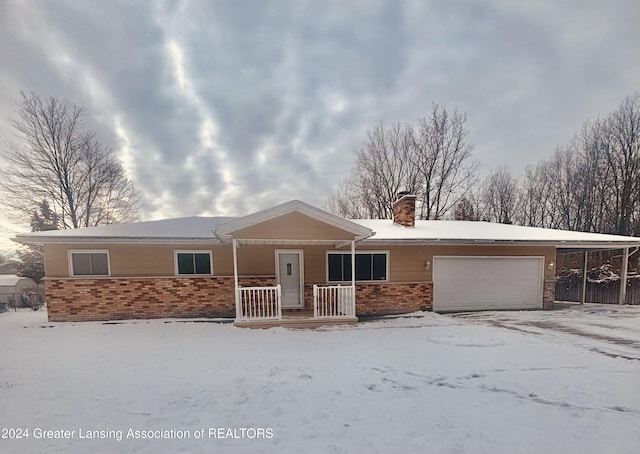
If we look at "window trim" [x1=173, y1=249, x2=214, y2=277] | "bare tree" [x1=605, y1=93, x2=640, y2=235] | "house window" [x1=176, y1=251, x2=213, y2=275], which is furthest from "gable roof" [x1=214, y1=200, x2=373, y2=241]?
"bare tree" [x1=605, y1=93, x2=640, y2=235]

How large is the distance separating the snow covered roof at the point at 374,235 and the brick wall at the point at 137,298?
53.9 inches

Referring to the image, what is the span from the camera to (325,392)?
12.3 feet

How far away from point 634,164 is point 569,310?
15.1 meters

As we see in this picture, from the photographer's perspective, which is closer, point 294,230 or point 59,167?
point 294,230

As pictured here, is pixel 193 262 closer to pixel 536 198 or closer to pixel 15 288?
pixel 15 288

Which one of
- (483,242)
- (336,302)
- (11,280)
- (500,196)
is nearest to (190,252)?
(336,302)

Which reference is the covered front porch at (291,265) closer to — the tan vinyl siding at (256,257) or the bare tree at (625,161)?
the tan vinyl siding at (256,257)

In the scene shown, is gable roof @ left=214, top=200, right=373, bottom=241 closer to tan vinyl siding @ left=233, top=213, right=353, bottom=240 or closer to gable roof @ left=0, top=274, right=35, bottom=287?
tan vinyl siding @ left=233, top=213, right=353, bottom=240

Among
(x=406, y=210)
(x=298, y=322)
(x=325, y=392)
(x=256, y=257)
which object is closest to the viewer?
(x=325, y=392)

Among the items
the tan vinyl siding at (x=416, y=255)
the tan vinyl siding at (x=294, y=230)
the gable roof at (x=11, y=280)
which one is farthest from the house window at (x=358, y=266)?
the gable roof at (x=11, y=280)

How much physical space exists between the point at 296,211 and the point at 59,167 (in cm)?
1780

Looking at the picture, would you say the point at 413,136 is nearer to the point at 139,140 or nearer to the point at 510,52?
the point at 510,52

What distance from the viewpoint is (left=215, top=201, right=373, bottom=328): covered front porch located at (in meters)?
7.48

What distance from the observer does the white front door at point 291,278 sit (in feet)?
29.7
